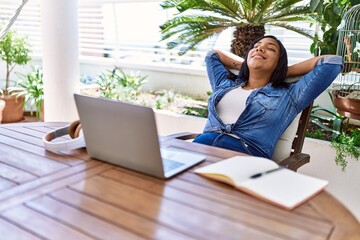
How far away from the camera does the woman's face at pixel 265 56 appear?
6.98ft

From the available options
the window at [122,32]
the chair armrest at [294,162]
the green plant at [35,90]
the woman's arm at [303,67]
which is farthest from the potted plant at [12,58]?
the chair armrest at [294,162]

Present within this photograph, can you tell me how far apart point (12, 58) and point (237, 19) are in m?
2.77

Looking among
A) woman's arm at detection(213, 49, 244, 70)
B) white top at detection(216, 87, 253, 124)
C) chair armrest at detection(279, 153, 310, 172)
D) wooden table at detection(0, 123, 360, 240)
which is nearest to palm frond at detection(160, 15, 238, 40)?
woman's arm at detection(213, 49, 244, 70)

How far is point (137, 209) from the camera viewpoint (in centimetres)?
100

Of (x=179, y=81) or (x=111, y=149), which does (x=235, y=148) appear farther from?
(x=179, y=81)

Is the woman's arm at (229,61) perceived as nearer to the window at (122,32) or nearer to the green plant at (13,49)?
the window at (122,32)

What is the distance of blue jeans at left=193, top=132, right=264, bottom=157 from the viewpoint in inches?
78.7

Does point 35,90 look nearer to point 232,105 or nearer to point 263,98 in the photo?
point 232,105

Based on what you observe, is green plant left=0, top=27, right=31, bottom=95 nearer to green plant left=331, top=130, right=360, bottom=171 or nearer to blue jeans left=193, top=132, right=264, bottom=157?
blue jeans left=193, top=132, right=264, bottom=157

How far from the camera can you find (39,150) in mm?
1477

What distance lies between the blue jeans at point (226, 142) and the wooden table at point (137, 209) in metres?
0.76

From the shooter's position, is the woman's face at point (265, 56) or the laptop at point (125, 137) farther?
the woman's face at point (265, 56)

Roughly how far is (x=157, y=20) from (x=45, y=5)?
162 cm

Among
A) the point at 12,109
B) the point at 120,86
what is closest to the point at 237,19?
the point at 120,86
